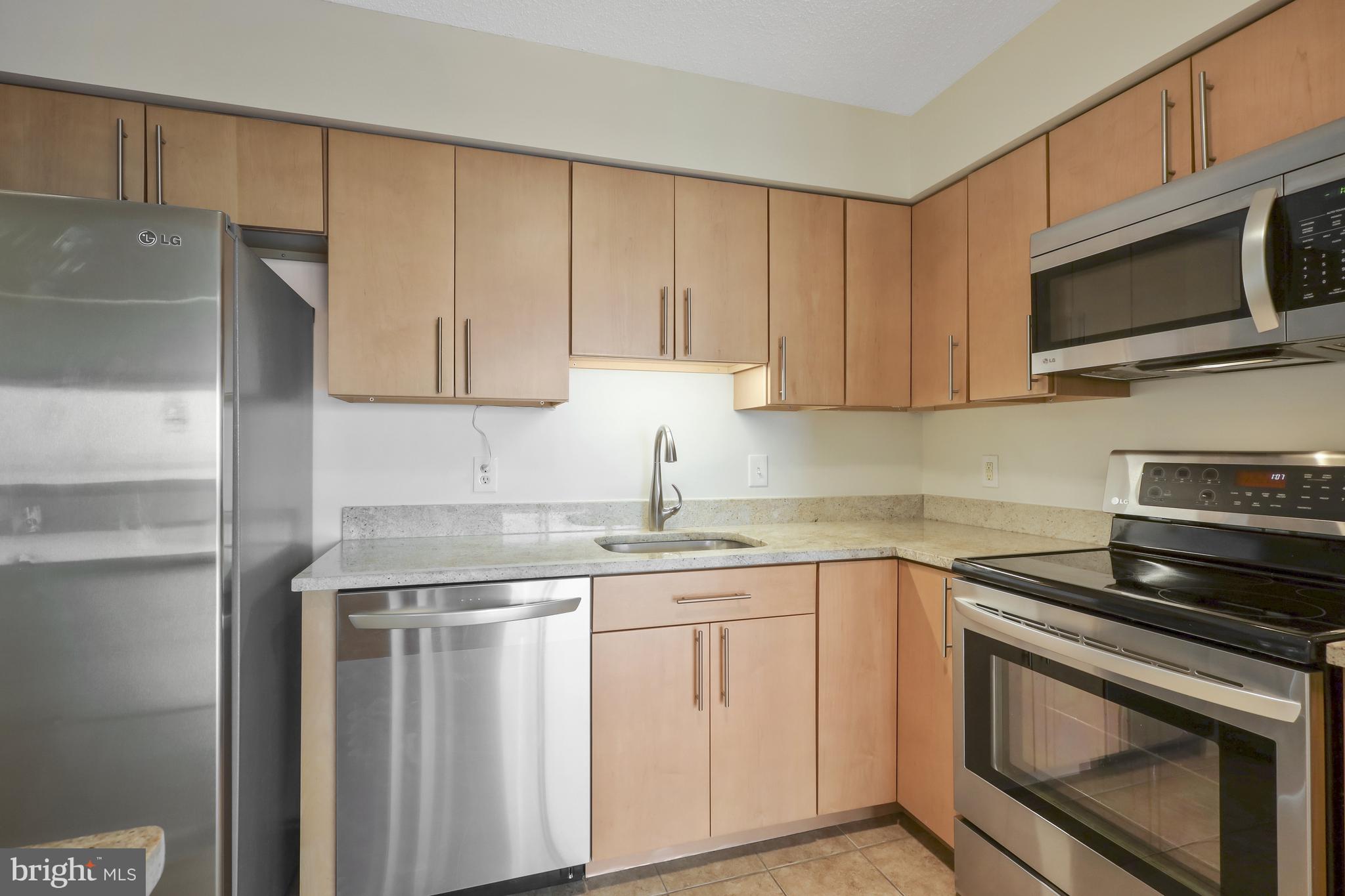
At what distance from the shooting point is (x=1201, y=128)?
1.42 meters

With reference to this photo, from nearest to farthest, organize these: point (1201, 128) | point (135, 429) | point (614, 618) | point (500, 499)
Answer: point (135, 429)
point (1201, 128)
point (614, 618)
point (500, 499)

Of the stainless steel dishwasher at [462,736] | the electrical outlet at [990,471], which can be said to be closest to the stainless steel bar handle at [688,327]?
the stainless steel dishwasher at [462,736]

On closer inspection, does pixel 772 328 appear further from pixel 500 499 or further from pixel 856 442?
pixel 500 499

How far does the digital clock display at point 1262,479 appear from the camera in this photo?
1.41 meters

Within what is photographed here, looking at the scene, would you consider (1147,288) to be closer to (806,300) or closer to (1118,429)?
(1118,429)

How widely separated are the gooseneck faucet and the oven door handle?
3.41ft

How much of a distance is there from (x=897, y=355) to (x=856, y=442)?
0.44 meters

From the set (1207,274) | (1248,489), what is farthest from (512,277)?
(1248,489)

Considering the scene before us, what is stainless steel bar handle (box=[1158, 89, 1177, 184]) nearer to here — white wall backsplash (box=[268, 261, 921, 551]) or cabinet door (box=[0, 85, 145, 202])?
white wall backsplash (box=[268, 261, 921, 551])

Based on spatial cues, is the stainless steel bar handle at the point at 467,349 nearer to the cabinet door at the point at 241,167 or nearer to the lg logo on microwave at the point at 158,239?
the cabinet door at the point at 241,167

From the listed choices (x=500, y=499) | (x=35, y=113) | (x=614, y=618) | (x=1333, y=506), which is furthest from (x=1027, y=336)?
(x=35, y=113)

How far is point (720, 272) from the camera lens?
2115 mm

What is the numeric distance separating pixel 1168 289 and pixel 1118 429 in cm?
56

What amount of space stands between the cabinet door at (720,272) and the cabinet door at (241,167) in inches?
42.4
